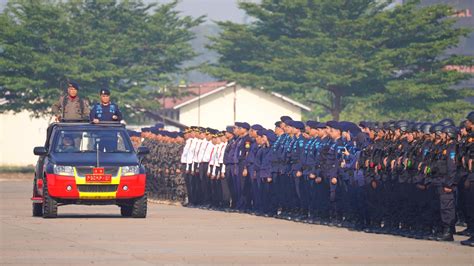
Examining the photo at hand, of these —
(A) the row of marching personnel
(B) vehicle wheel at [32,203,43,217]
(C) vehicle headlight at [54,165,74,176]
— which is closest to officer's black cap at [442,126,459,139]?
(A) the row of marching personnel

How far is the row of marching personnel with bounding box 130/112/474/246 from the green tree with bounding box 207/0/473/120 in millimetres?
39023

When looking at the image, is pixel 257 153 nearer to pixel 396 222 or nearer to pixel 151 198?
pixel 396 222

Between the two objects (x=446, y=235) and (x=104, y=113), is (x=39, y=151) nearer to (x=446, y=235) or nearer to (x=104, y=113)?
(x=104, y=113)

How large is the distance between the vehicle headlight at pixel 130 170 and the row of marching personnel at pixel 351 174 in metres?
2.86

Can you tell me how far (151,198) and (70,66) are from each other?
114 ft

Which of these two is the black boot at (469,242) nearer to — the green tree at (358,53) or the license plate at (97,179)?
the license plate at (97,179)

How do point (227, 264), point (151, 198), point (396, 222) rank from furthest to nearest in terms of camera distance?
point (151, 198)
point (396, 222)
point (227, 264)

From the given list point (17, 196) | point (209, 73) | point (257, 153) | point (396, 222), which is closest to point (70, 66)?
point (209, 73)

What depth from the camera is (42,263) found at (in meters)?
16.7

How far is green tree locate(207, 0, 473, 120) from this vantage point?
71.2 metres

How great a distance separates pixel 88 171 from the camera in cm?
2606

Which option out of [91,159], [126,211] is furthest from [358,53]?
[91,159]

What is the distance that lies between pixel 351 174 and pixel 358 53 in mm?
48230

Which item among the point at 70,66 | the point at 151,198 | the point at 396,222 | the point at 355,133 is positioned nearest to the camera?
the point at 396,222
